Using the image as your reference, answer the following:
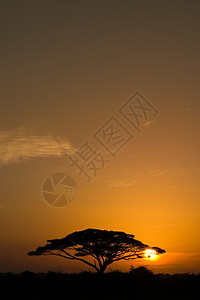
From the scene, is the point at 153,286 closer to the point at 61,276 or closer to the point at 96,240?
the point at 61,276

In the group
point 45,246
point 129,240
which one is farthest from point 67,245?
point 129,240

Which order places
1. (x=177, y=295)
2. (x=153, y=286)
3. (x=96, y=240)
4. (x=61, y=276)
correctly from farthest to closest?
(x=96, y=240) < (x=61, y=276) < (x=153, y=286) < (x=177, y=295)

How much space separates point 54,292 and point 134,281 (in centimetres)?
646

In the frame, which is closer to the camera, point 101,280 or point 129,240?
point 101,280

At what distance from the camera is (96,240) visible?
5638 centimetres

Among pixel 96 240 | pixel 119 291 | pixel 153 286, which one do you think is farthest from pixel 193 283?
pixel 96 240

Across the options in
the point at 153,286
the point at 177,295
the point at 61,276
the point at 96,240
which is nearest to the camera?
the point at 177,295

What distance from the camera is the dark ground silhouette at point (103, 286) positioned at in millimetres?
31000

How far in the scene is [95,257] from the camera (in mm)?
57250

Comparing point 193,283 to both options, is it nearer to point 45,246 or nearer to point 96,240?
point 96,240

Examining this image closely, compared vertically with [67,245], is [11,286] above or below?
below

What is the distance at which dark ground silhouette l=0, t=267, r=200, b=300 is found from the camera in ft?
102

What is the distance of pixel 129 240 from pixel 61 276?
2223 cm

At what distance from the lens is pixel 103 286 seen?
32688 mm
